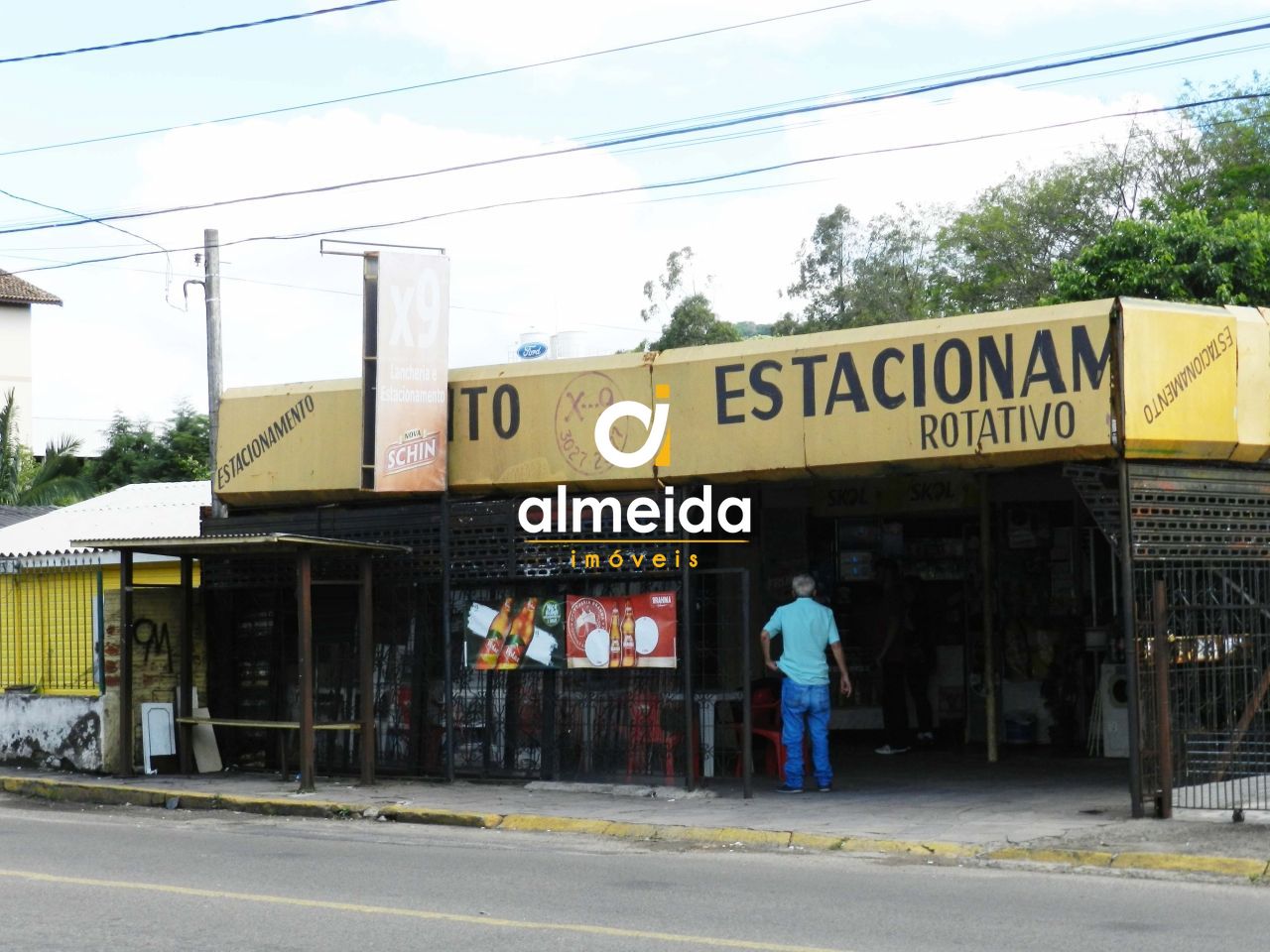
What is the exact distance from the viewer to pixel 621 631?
46.6 ft

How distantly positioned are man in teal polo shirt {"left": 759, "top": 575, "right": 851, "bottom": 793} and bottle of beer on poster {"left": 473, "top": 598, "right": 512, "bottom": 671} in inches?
96.8

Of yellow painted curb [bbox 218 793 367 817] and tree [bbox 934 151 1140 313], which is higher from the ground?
tree [bbox 934 151 1140 313]

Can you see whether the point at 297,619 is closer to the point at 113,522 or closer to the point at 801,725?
the point at 801,725

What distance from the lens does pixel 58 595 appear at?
17.4m

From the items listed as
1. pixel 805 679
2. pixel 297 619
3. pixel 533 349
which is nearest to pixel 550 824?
pixel 805 679

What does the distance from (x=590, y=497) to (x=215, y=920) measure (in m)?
6.88

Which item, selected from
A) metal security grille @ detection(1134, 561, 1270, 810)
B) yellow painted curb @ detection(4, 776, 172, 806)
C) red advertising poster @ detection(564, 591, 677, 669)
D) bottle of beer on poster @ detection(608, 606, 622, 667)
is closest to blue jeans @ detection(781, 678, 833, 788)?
red advertising poster @ detection(564, 591, 677, 669)

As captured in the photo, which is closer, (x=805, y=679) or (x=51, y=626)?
(x=805, y=679)

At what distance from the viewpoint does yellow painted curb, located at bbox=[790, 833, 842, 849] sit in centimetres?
1135

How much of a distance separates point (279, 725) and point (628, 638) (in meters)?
3.33

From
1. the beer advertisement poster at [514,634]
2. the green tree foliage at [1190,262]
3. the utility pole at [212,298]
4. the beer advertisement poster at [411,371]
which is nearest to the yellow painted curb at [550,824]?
the beer advertisement poster at [514,634]

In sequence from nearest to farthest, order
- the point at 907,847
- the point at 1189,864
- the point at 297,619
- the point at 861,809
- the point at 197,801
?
the point at 1189,864, the point at 907,847, the point at 861,809, the point at 197,801, the point at 297,619

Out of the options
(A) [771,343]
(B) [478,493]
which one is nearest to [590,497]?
(B) [478,493]

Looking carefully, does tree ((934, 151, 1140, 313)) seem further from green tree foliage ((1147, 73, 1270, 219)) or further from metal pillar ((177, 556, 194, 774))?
metal pillar ((177, 556, 194, 774))
